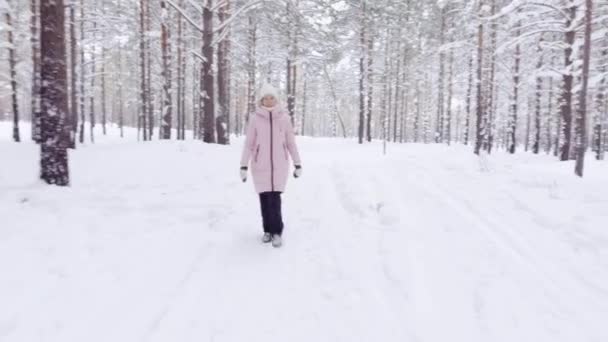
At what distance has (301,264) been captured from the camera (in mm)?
4844

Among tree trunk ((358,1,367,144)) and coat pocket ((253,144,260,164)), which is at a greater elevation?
tree trunk ((358,1,367,144))

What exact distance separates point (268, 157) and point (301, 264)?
1.48 meters

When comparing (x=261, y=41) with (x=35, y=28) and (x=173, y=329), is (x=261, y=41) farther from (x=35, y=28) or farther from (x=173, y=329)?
(x=173, y=329)

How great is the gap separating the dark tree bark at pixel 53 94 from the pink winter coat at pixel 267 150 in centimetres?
326

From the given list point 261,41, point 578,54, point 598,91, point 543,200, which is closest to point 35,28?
point 261,41

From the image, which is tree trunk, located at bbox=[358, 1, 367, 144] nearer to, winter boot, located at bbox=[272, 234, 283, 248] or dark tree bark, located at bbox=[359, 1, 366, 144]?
dark tree bark, located at bbox=[359, 1, 366, 144]

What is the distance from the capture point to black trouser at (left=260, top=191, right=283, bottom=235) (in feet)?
18.0

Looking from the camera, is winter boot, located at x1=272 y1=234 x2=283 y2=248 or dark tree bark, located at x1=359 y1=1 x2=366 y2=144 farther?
dark tree bark, located at x1=359 y1=1 x2=366 y2=144

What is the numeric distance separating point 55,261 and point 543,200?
7316mm

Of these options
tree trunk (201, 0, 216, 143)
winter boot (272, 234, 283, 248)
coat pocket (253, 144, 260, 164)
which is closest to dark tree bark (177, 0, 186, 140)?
tree trunk (201, 0, 216, 143)

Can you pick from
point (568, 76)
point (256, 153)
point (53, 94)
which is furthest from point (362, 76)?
point (256, 153)

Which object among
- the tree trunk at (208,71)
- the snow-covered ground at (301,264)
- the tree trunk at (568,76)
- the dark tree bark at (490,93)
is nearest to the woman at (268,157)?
the snow-covered ground at (301,264)

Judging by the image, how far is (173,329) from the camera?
3477 millimetres

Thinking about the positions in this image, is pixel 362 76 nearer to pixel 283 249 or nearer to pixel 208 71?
pixel 208 71
